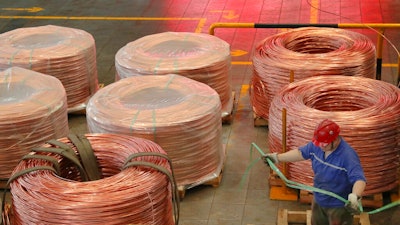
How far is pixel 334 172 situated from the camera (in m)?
7.02

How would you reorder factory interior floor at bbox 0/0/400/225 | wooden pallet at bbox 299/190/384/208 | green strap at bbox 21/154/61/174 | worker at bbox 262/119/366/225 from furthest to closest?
factory interior floor at bbox 0/0/400/225 < wooden pallet at bbox 299/190/384/208 < green strap at bbox 21/154/61/174 < worker at bbox 262/119/366/225

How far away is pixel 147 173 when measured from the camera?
7.14m

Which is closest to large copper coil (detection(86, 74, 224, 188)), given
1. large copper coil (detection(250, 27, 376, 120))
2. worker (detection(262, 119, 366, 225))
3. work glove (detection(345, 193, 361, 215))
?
large copper coil (detection(250, 27, 376, 120))

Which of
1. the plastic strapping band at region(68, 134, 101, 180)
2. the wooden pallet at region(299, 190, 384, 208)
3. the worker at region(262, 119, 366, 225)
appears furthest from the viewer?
the wooden pallet at region(299, 190, 384, 208)

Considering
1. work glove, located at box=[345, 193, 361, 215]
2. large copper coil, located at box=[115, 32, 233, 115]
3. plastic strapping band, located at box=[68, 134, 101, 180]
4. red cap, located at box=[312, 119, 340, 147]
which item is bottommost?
large copper coil, located at box=[115, 32, 233, 115]

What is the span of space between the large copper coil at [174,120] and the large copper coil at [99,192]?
2.88ft

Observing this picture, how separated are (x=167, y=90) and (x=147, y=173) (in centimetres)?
238

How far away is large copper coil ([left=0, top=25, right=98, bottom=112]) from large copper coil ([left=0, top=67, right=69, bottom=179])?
876 mm

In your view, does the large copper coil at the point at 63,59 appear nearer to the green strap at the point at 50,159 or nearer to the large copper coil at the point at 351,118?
the large copper coil at the point at 351,118

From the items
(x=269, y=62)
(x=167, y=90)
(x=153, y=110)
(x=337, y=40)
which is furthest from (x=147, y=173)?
(x=337, y=40)

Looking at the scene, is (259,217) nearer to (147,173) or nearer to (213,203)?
(213,203)

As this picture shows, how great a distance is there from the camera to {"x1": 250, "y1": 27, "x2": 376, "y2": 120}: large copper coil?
9.71m

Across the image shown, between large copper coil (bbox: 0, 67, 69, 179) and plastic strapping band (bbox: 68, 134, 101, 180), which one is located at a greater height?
plastic strapping band (bbox: 68, 134, 101, 180)

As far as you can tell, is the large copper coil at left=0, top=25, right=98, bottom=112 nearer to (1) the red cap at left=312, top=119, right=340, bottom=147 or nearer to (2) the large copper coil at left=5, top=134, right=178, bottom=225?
(2) the large copper coil at left=5, top=134, right=178, bottom=225
